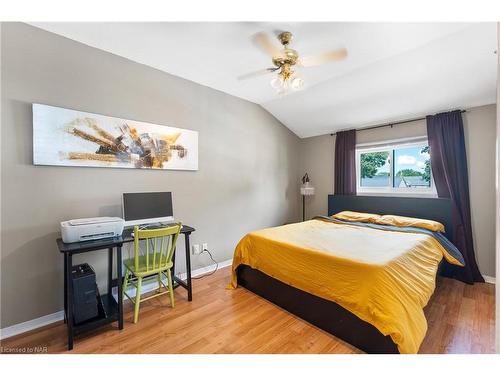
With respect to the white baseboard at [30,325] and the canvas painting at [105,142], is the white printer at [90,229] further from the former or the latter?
the white baseboard at [30,325]

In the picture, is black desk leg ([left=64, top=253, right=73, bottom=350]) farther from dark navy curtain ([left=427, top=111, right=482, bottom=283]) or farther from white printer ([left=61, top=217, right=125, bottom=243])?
dark navy curtain ([left=427, top=111, right=482, bottom=283])

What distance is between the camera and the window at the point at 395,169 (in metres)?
3.28

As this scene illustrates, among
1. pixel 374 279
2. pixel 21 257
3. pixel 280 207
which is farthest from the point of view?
pixel 280 207

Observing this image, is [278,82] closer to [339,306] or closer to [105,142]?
[105,142]

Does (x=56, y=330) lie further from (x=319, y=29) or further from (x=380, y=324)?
(x=319, y=29)

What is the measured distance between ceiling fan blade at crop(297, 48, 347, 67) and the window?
7.46 ft

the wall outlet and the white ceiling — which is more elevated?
the white ceiling

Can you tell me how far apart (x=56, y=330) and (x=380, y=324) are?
102 inches

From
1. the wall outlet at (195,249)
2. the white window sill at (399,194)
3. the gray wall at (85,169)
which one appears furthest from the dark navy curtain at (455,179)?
the wall outlet at (195,249)

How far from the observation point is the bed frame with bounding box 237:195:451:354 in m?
1.61

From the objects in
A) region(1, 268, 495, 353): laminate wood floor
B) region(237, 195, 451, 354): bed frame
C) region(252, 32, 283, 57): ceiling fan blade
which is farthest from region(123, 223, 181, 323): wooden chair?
region(252, 32, 283, 57): ceiling fan blade

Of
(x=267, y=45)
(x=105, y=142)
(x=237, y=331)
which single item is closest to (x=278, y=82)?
(x=267, y=45)

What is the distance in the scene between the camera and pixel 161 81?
2.70 m

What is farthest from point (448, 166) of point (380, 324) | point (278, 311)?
point (278, 311)
